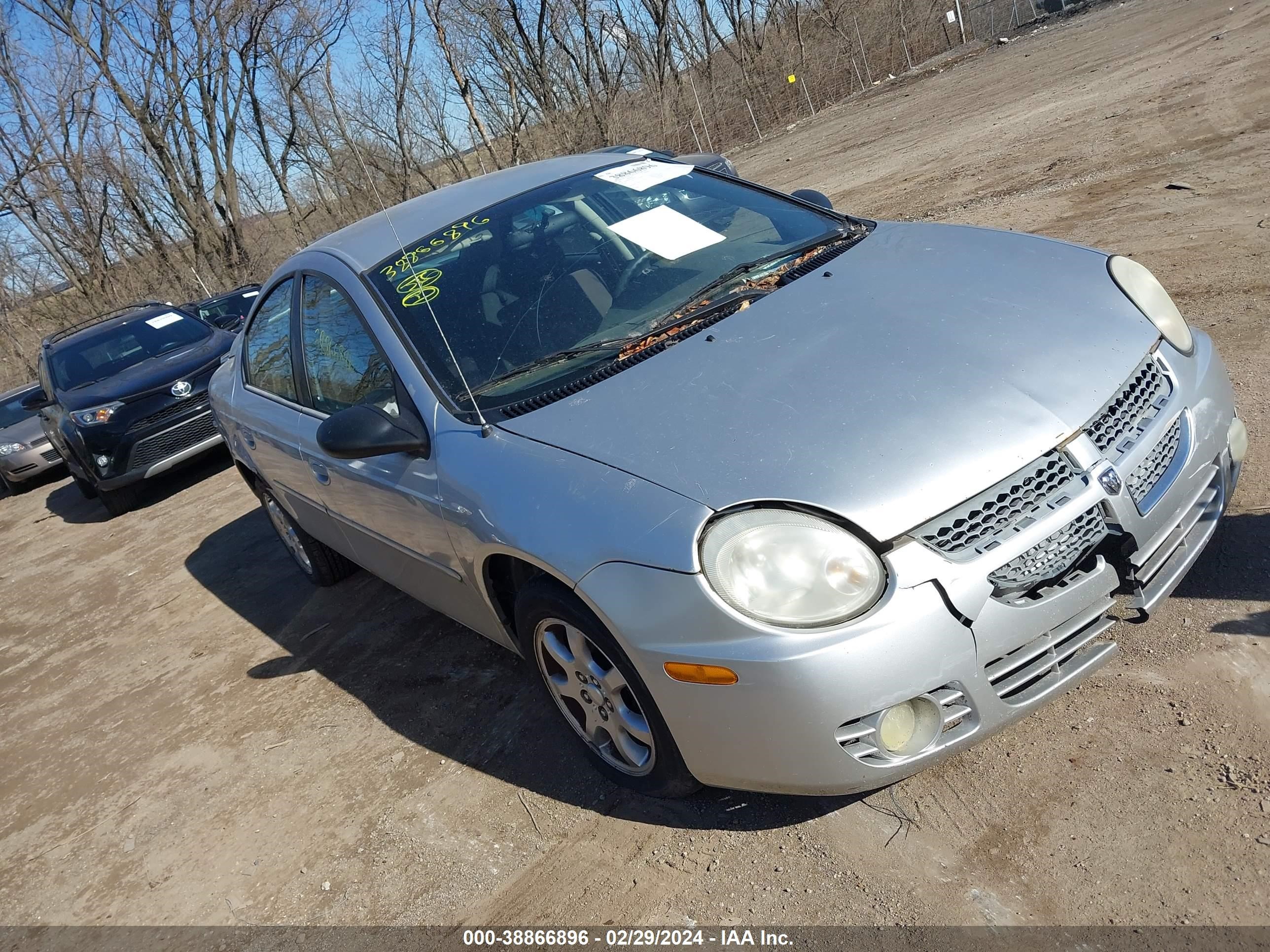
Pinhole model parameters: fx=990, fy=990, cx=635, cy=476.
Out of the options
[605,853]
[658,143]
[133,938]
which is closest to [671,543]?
[605,853]

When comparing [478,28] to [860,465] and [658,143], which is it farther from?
[860,465]

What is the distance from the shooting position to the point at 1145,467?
2.43 metres

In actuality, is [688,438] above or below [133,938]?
above

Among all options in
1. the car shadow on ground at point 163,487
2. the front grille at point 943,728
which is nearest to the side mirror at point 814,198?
the front grille at point 943,728

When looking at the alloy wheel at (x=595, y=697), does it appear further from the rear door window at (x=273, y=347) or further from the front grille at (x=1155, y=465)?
the rear door window at (x=273, y=347)

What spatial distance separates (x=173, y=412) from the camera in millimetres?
9008

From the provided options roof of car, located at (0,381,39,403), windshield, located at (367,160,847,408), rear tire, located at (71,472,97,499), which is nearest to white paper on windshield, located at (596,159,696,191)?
windshield, located at (367,160,847,408)

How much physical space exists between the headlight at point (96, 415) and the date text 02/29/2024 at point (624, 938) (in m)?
7.78

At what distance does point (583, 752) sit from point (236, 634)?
9.60 feet

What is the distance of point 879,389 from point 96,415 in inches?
332

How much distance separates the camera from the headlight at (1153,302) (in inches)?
111

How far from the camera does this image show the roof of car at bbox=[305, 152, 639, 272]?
3.70 meters

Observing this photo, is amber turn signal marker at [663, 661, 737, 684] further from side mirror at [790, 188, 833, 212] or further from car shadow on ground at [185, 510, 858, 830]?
side mirror at [790, 188, 833, 212]

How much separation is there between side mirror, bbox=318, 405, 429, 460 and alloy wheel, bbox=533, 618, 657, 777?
70 centimetres
